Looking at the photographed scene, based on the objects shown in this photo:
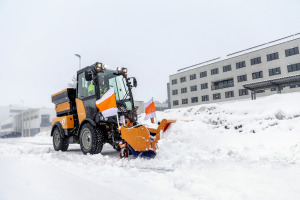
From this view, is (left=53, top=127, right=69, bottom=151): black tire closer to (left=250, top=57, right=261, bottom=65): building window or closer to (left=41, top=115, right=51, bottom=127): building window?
(left=250, top=57, right=261, bottom=65): building window

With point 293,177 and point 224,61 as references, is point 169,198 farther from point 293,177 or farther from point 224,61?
point 224,61

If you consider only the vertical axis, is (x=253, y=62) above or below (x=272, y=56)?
below

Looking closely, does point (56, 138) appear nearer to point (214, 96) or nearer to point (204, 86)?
point (214, 96)

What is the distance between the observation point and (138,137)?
15.4 ft

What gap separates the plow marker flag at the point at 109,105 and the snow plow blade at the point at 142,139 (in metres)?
0.56

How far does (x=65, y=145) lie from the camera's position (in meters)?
7.67

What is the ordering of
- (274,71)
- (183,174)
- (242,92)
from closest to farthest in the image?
(183,174) → (274,71) → (242,92)

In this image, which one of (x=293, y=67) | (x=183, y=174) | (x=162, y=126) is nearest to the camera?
(x=183, y=174)

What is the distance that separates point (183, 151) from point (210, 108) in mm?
9177

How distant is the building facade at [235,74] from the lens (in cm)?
3095

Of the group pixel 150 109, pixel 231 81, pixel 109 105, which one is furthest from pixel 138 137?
pixel 231 81

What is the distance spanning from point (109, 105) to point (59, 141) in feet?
12.1

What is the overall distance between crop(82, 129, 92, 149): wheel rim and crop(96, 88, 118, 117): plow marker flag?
40.2 inches

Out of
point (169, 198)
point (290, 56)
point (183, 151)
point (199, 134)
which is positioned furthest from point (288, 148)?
point (290, 56)
